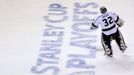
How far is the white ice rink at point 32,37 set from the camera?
4977 millimetres

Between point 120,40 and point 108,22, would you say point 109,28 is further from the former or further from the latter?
point 120,40

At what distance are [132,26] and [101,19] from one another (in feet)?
2.36

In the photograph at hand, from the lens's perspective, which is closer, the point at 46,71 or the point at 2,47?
the point at 46,71

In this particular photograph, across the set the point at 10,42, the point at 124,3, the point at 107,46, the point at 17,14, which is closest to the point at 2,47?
the point at 10,42

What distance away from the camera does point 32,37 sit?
5539mm

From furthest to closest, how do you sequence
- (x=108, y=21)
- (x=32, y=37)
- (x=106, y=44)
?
(x=32, y=37) → (x=106, y=44) → (x=108, y=21)

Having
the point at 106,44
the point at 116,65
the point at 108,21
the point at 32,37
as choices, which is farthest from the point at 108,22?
the point at 32,37

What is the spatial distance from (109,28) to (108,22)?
7cm

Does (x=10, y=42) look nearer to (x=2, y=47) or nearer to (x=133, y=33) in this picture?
(x=2, y=47)

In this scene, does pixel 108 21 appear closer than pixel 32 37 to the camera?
Yes

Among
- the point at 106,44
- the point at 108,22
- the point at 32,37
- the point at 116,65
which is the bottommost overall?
the point at 116,65

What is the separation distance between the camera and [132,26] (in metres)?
5.52

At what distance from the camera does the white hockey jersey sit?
16.1 ft

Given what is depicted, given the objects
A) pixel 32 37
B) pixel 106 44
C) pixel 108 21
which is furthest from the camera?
pixel 32 37
